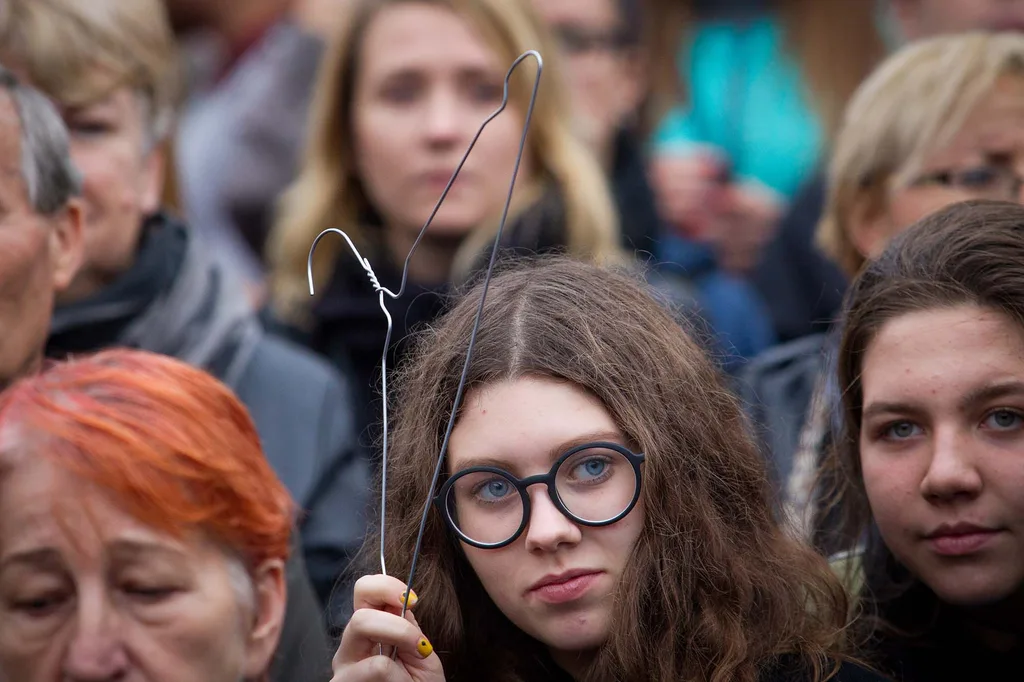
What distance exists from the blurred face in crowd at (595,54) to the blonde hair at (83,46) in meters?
1.61

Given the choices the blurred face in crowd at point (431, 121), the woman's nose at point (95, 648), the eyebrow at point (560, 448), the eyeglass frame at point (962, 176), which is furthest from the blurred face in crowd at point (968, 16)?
the woman's nose at point (95, 648)

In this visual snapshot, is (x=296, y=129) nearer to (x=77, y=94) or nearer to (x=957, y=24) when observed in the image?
(x=77, y=94)

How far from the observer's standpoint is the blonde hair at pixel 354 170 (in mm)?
3975

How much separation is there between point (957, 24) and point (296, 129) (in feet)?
8.14

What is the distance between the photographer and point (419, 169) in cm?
400

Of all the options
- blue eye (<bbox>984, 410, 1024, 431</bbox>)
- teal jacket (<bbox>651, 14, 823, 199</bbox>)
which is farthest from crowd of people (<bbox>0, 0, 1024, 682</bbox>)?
teal jacket (<bbox>651, 14, 823, 199</bbox>)

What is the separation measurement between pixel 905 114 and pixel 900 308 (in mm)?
1174

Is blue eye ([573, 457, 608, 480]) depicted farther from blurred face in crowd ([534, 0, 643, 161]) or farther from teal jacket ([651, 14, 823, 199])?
teal jacket ([651, 14, 823, 199])

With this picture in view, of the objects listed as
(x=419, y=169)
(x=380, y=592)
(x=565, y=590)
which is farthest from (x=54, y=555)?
(x=419, y=169)

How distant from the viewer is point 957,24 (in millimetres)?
4238

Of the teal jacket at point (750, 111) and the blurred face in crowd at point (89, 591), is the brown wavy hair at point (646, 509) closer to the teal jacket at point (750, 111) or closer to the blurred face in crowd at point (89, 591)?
the blurred face in crowd at point (89, 591)

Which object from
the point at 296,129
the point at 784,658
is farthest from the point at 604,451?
the point at 296,129

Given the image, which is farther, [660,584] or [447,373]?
[447,373]

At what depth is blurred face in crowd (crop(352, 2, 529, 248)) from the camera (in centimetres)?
398
